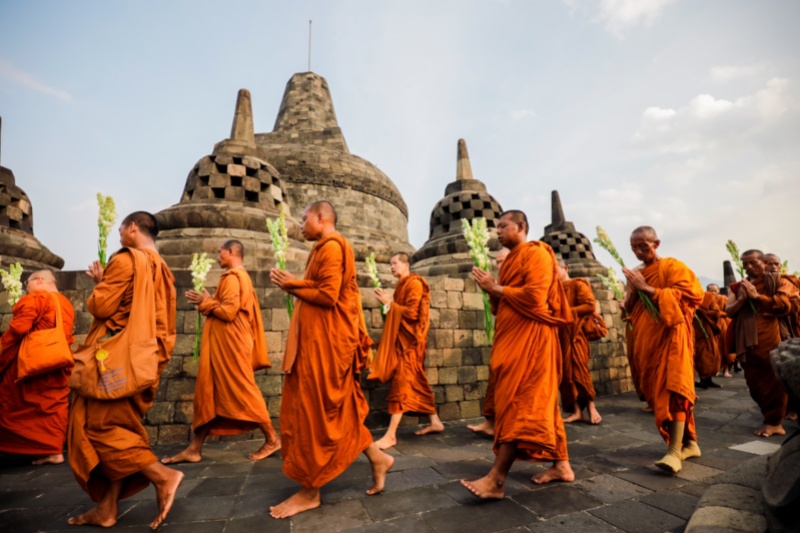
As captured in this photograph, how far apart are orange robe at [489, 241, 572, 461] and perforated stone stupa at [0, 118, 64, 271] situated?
8019mm

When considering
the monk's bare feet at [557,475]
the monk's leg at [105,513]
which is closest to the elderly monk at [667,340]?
the monk's bare feet at [557,475]

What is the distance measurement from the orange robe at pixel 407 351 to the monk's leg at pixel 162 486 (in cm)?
240

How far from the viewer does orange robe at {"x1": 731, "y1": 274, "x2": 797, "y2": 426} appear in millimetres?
4277

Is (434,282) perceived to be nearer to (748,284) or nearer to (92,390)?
(748,284)

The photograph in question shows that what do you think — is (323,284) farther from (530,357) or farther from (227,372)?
(227,372)

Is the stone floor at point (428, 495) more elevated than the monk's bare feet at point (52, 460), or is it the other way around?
the stone floor at point (428, 495)

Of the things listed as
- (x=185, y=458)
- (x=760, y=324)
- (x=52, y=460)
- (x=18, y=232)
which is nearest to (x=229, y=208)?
(x=52, y=460)

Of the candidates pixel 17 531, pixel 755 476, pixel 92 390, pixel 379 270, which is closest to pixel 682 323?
pixel 755 476

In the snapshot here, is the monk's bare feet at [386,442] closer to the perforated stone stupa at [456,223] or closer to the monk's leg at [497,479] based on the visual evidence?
the monk's leg at [497,479]

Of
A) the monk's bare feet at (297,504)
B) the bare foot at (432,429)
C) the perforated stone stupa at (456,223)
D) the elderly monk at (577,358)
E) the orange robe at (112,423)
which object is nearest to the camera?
the orange robe at (112,423)

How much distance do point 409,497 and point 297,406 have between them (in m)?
0.97

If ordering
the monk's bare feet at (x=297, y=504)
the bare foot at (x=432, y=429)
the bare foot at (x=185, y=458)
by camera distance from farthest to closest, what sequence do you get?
the bare foot at (x=432, y=429)
the bare foot at (x=185, y=458)
the monk's bare feet at (x=297, y=504)

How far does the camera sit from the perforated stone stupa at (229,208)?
19.4ft

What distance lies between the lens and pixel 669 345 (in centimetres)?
330
